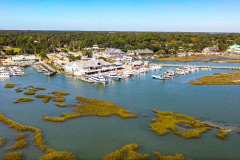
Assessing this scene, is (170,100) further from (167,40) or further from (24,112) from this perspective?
(167,40)

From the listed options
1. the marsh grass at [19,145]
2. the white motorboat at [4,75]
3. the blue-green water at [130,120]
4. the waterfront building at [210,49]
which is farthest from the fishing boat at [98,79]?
the waterfront building at [210,49]

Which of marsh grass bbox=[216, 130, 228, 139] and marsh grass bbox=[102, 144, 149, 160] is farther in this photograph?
marsh grass bbox=[216, 130, 228, 139]

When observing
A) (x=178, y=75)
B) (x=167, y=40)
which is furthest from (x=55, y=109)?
(x=167, y=40)

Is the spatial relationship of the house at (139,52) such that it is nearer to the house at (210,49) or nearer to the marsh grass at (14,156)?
the house at (210,49)

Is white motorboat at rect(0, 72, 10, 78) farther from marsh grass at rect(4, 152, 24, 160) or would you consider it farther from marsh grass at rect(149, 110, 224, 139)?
marsh grass at rect(149, 110, 224, 139)

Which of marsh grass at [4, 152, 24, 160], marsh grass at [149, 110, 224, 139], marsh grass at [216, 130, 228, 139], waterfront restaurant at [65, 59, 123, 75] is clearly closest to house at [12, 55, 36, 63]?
waterfront restaurant at [65, 59, 123, 75]

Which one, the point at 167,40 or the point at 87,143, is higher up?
the point at 167,40
